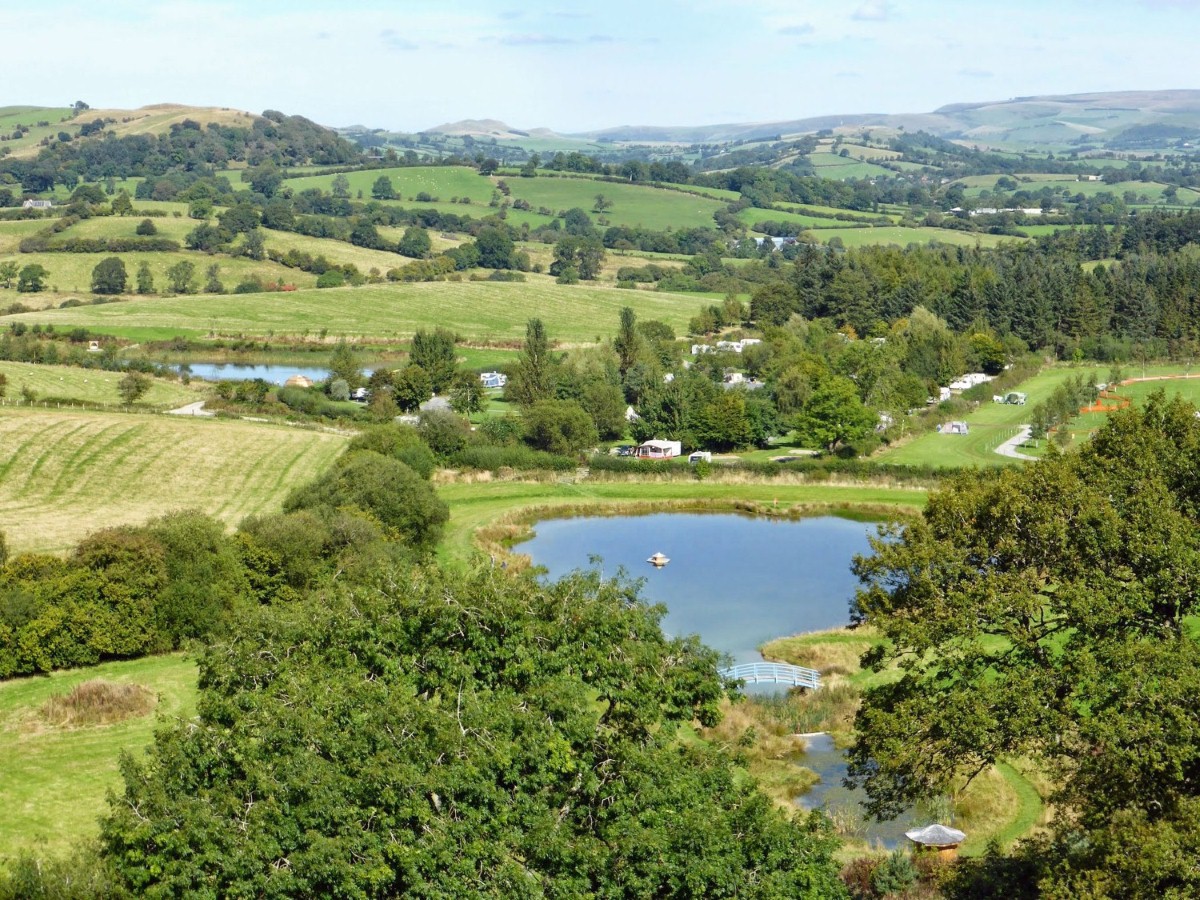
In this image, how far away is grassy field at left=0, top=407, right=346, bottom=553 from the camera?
4718cm

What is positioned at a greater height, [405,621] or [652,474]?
[405,621]

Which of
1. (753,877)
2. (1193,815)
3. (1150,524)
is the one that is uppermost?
(1150,524)

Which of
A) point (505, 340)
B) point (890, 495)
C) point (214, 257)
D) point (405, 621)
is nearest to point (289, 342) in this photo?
point (505, 340)

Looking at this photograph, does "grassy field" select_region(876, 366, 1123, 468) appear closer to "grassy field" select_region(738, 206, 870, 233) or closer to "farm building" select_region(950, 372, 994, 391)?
"farm building" select_region(950, 372, 994, 391)

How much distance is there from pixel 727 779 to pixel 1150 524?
319 inches

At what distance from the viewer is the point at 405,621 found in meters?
20.6

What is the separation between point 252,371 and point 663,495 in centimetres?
4621

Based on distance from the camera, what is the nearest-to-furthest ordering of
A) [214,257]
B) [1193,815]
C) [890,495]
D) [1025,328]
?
[1193,815] → [890,495] → [1025,328] → [214,257]

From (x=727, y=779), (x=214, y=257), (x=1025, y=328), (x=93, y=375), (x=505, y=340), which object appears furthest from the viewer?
(x=214, y=257)

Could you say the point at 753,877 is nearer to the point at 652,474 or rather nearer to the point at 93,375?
the point at 652,474

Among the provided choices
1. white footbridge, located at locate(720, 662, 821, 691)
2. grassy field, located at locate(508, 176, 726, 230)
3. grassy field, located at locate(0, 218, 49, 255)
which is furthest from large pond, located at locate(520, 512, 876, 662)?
grassy field, located at locate(508, 176, 726, 230)

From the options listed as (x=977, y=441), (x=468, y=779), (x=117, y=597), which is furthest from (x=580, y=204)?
(x=468, y=779)

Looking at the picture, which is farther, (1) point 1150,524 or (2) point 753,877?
(1) point 1150,524

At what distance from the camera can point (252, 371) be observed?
306 ft
